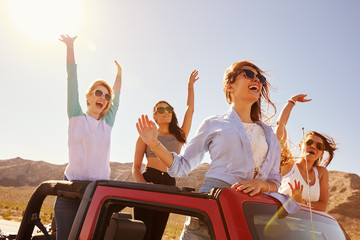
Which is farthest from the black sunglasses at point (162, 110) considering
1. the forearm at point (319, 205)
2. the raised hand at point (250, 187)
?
the raised hand at point (250, 187)

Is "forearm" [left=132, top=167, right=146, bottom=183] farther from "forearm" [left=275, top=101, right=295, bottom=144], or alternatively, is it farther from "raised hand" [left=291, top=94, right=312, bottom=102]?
"raised hand" [left=291, top=94, right=312, bottom=102]

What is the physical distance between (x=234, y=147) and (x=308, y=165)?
259 centimetres

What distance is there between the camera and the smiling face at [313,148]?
4.51m

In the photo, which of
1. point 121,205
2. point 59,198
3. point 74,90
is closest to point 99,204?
point 121,205

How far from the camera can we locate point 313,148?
4.52 meters

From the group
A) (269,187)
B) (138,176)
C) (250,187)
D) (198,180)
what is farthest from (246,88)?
(198,180)

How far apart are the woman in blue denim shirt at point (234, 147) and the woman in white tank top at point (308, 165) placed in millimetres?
1337

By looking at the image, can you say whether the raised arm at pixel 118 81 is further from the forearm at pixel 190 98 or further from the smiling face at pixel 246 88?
the smiling face at pixel 246 88

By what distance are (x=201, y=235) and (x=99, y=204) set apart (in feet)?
2.21

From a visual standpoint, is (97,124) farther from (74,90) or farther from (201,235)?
(201,235)

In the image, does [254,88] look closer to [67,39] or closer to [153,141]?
[153,141]

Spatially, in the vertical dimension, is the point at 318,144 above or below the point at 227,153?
below

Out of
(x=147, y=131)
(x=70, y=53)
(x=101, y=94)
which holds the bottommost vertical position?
(x=147, y=131)

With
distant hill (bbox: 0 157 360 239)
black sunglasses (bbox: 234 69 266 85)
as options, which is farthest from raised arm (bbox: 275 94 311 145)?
distant hill (bbox: 0 157 360 239)
